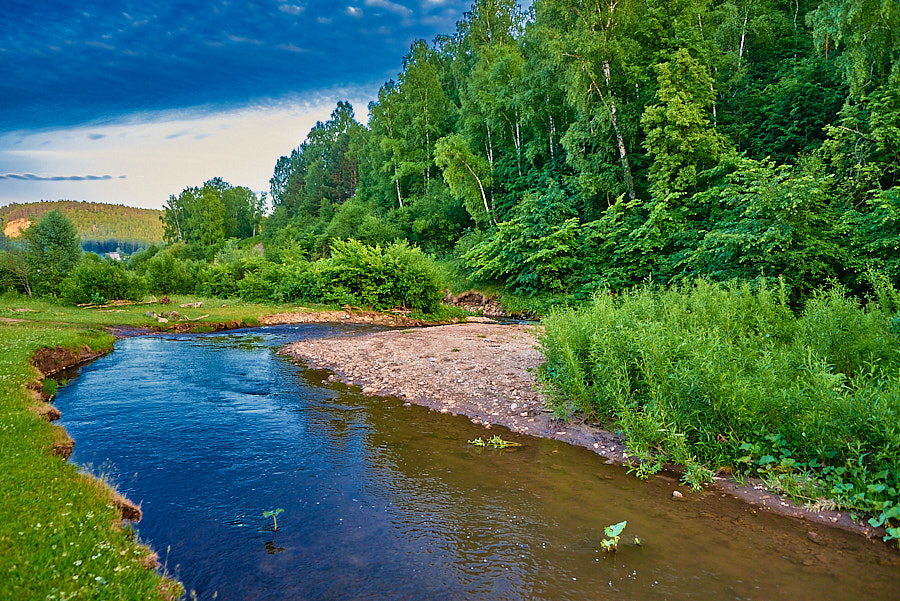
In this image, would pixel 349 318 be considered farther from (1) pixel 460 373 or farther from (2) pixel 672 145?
(2) pixel 672 145

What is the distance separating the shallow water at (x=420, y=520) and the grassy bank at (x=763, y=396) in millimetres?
684

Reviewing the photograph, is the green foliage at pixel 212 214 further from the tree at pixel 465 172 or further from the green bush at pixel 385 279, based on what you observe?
the green bush at pixel 385 279

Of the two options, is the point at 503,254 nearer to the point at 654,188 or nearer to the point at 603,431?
the point at 654,188

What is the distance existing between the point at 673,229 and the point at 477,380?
2129 cm

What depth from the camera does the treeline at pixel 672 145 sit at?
2030cm

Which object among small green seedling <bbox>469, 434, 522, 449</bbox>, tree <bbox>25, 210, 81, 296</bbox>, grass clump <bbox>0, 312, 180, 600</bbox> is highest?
tree <bbox>25, 210, 81, 296</bbox>

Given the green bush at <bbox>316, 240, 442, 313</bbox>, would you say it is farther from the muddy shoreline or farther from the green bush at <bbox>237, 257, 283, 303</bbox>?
the muddy shoreline

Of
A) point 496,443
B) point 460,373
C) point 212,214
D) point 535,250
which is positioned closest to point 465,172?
point 535,250

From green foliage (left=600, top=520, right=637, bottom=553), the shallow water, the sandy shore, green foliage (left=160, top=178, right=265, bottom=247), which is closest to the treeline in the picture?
the sandy shore

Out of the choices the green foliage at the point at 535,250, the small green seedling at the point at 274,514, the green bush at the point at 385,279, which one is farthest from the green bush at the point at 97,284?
the small green seedling at the point at 274,514

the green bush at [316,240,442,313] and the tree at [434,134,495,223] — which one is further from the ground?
the tree at [434,134,495,223]

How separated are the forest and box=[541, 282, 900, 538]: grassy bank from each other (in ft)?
0.13

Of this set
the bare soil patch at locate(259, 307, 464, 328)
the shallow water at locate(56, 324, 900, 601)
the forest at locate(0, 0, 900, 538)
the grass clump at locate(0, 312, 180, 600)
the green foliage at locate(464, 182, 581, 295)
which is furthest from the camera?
the green foliage at locate(464, 182, 581, 295)

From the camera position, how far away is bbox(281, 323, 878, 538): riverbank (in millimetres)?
6828
